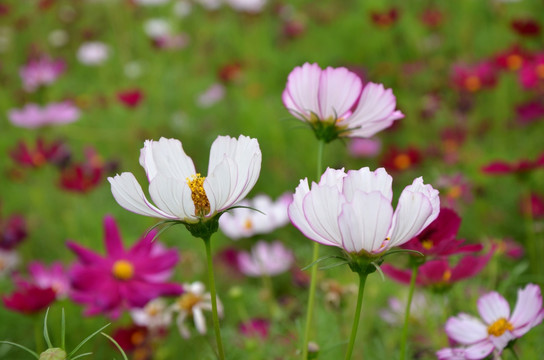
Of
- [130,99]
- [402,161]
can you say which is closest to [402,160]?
[402,161]

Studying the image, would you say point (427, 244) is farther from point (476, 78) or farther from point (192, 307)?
point (476, 78)

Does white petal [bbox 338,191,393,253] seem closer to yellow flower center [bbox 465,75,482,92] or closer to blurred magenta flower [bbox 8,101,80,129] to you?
blurred magenta flower [bbox 8,101,80,129]

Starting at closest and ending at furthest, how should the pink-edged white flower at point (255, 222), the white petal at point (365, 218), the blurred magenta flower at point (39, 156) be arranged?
the white petal at point (365, 218) → the pink-edged white flower at point (255, 222) → the blurred magenta flower at point (39, 156)

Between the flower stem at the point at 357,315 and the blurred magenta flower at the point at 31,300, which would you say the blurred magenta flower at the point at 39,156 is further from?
the flower stem at the point at 357,315

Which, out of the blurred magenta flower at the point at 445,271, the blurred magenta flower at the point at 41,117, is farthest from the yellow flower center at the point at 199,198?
the blurred magenta flower at the point at 41,117

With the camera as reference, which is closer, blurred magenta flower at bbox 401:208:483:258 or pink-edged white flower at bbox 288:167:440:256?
pink-edged white flower at bbox 288:167:440:256

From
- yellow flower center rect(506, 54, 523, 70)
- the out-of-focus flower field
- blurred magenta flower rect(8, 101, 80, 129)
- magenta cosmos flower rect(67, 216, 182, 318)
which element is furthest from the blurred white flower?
magenta cosmos flower rect(67, 216, 182, 318)

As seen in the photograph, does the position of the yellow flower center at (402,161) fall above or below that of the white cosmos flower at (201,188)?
below
